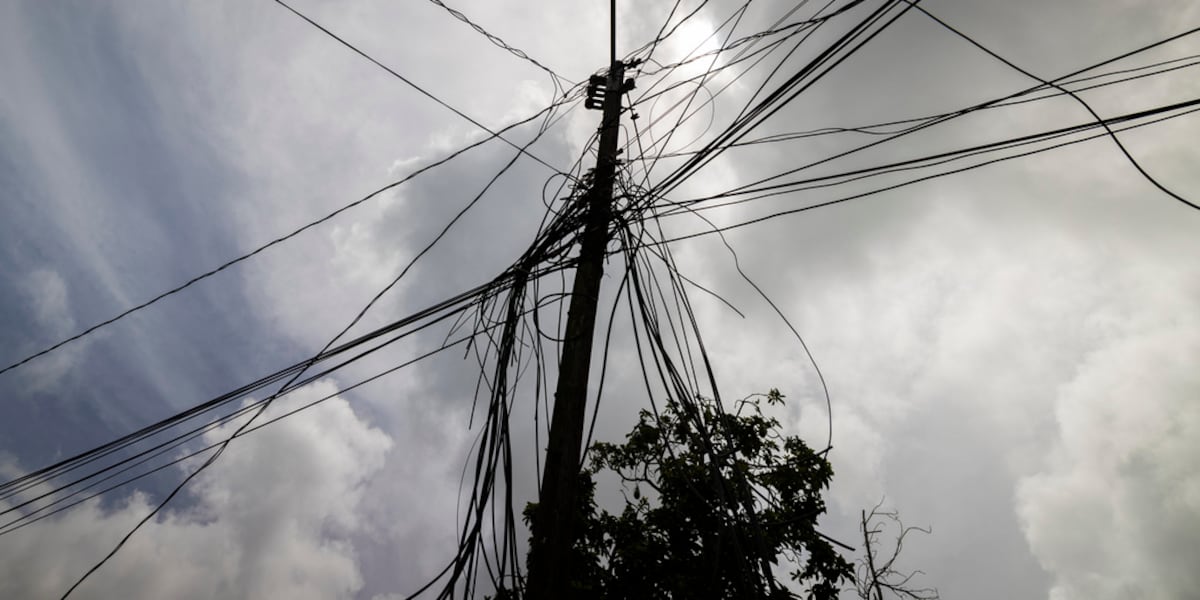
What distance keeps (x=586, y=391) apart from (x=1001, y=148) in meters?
2.37

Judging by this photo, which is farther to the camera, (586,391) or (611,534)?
(611,534)

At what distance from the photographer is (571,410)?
2.66 m

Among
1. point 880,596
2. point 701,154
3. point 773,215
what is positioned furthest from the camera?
point 880,596

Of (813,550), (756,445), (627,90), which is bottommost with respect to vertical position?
(813,550)

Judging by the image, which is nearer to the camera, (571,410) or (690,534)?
(571,410)

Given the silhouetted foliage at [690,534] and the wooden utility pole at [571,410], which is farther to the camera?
the silhouetted foliage at [690,534]

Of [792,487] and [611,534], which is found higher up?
[792,487]

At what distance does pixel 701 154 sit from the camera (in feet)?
9.78

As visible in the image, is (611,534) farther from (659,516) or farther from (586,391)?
(586,391)

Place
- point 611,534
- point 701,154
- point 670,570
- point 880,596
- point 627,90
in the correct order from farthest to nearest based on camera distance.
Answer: point 880,596, point 611,534, point 670,570, point 627,90, point 701,154

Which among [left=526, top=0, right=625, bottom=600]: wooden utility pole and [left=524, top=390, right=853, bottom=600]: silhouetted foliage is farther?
[left=524, top=390, right=853, bottom=600]: silhouetted foliage

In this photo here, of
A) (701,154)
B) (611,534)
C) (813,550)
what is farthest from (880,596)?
(701,154)

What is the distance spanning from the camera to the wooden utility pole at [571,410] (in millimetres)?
2281

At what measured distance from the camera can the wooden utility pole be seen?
7.48 ft
